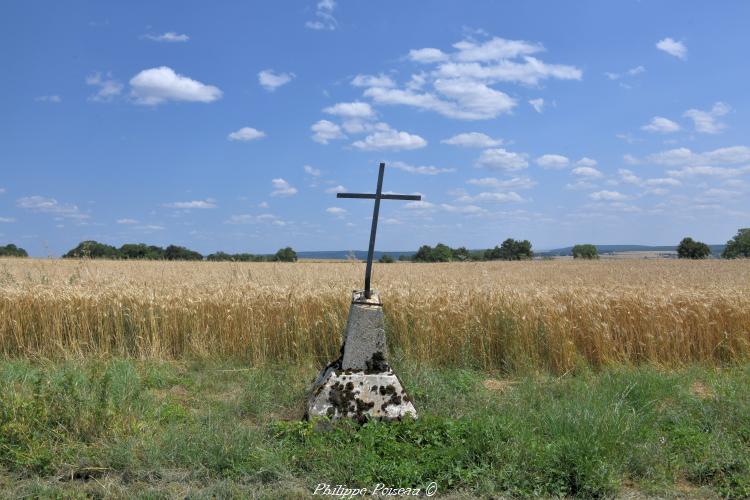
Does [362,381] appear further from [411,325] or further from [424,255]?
[424,255]

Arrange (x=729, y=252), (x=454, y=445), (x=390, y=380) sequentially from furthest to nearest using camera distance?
(x=729, y=252) → (x=390, y=380) → (x=454, y=445)

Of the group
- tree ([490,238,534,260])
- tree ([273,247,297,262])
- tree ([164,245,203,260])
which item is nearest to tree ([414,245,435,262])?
tree ([490,238,534,260])

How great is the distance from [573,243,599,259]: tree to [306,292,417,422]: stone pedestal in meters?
46.2

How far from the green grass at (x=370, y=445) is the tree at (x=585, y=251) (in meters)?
45.0

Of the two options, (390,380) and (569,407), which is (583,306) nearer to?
(569,407)

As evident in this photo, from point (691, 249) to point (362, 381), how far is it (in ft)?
175

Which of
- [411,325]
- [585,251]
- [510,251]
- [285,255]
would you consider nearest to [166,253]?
[285,255]

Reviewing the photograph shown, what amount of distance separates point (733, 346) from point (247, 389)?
27.1 feet

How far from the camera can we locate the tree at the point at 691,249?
50531mm

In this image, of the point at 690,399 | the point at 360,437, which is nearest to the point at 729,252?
the point at 690,399

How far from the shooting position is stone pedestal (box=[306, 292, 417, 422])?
5703mm

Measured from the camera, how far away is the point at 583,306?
9.57m

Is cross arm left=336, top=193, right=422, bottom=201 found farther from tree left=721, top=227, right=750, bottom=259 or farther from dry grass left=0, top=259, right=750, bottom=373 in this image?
tree left=721, top=227, right=750, bottom=259

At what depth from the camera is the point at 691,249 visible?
51.0 metres
